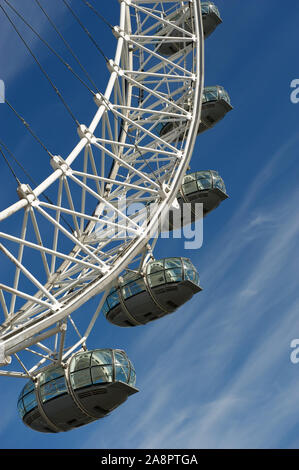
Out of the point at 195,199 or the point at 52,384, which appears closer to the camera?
the point at 52,384

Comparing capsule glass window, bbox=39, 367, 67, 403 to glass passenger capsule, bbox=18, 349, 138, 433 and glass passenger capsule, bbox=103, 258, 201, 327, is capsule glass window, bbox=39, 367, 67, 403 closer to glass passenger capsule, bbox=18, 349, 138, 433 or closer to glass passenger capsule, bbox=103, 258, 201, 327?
glass passenger capsule, bbox=18, 349, 138, 433

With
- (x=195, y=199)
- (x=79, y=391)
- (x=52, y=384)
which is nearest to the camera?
(x=79, y=391)

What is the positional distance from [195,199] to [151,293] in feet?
27.5

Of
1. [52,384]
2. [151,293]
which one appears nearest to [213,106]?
[151,293]

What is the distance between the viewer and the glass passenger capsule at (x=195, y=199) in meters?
37.0

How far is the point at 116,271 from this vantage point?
25.0m

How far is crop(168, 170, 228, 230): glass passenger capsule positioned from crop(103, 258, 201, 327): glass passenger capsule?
610 centimetres

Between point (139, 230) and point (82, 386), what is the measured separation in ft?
18.2

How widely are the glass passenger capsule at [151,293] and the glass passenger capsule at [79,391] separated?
4.05 m

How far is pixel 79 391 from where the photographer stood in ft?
82.9

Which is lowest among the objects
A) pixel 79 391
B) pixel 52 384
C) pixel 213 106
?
pixel 79 391

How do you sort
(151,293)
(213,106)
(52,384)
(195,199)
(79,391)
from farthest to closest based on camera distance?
(213,106) < (195,199) < (151,293) < (52,384) < (79,391)

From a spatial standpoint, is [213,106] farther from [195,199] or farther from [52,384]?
[52,384]

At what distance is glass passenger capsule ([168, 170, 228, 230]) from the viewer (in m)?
37.0
